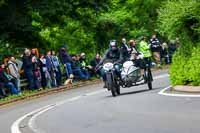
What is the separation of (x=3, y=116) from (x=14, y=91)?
325 inches

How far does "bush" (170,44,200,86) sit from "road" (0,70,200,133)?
88cm

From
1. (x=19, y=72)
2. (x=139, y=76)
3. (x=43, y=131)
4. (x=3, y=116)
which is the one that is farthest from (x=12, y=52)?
(x=43, y=131)

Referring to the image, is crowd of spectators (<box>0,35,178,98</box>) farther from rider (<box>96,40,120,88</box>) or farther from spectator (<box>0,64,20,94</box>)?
rider (<box>96,40,120,88</box>)

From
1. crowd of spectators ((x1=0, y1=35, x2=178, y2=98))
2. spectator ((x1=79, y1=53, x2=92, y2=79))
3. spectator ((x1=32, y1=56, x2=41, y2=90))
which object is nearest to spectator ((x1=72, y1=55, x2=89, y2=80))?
crowd of spectators ((x1=0, y1=35, x2=178, y2=98))

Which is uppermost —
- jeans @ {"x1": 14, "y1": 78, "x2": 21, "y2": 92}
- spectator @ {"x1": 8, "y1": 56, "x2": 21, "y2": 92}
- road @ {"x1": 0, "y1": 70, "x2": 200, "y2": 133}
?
spectator @ {"x1": 8, "y1": 56, "x2": 21, "y2": 92}

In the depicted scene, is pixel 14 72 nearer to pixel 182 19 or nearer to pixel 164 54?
pixel 182 19

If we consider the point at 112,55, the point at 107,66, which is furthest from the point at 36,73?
the point at 107,66

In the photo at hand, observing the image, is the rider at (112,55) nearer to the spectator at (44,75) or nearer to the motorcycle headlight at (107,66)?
the motorcycle headlight at (107,66)

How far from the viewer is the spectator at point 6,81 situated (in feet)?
92.0

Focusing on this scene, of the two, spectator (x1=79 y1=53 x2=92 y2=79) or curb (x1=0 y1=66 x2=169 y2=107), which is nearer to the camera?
curb (x1=0 y1=66 x2=169 y2=107)

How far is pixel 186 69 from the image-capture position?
20.2 m

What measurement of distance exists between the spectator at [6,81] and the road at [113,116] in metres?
5.95

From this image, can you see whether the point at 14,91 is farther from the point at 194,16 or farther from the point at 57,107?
the point at 194,16

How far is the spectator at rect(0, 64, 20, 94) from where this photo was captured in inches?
1104
